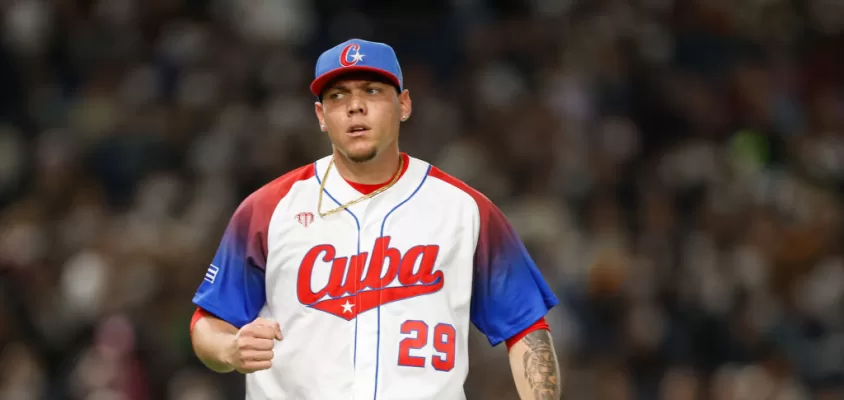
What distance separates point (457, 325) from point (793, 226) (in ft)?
24.0

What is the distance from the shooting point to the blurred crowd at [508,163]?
967 cm

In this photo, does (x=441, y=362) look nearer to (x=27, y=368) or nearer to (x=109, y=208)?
(x=27, y=368)

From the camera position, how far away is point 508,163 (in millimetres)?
11305

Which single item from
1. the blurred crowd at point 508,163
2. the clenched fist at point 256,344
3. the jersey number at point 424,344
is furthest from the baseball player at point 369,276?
the blurred crowd at point 508,163

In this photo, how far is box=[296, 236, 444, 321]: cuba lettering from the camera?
4457 mm

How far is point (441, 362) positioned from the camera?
4.41 metres

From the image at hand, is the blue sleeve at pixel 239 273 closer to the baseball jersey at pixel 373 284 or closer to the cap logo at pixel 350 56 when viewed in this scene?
the baseball jersey at pixel 373 284

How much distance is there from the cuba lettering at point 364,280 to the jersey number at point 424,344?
116 millimetres

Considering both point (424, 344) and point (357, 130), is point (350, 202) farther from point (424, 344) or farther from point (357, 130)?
point (424, 344)

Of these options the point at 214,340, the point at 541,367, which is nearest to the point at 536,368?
the point at 541,367

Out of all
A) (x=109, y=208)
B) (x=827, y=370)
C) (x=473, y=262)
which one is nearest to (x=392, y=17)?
(x=109, y=208)

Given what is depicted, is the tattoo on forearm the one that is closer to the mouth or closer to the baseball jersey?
the baseball jersey

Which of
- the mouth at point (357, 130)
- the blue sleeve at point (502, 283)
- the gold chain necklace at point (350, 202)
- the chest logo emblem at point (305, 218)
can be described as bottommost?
the blue sleeve at point (502, 283)

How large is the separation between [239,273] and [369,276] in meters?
0.47
